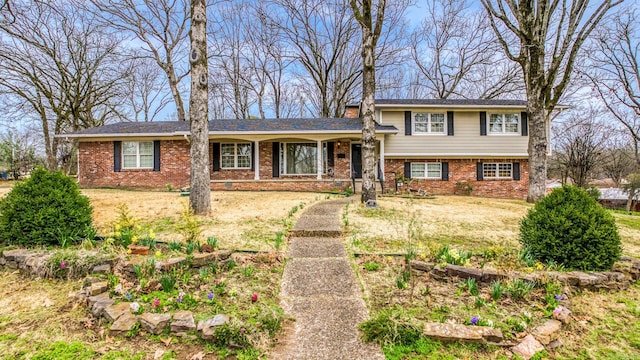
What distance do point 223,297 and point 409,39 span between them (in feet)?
75.3

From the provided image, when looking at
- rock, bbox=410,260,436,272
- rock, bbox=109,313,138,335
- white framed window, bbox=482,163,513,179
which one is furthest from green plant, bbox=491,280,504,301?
white framed window, bbox=482,163,513,179

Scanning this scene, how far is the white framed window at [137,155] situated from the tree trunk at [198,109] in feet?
29.6

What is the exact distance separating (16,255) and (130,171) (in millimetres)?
11731

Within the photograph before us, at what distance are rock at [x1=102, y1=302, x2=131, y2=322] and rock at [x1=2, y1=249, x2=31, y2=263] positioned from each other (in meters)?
2.14

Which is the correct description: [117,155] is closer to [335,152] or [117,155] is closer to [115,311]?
[335,152]

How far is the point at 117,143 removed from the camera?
14.6 meters

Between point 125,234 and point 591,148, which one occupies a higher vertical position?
point 591,148

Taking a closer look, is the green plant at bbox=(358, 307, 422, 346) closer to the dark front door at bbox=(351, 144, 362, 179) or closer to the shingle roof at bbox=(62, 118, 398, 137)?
the shingle roof at bbox=(62, 118, 398, 137)

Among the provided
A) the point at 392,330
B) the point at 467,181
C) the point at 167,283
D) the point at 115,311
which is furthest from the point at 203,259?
the point at 467,181

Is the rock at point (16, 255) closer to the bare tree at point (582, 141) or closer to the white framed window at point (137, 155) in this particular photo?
A: the white framed window at point (137, 155)

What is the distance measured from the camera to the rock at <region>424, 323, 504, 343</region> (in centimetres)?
246

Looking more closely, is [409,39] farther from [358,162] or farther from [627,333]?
[627,333]

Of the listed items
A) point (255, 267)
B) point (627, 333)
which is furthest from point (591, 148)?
point (255, 267)

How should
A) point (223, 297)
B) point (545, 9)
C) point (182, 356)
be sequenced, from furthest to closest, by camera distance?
point (545, 9)
point (223, 297)
point (182, 356)
